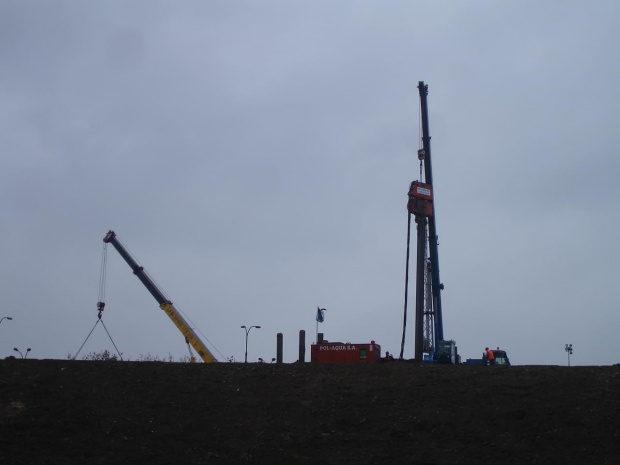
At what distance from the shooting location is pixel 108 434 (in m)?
22.4

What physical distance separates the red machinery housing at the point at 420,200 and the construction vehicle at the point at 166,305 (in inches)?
635

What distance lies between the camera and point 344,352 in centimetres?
3750

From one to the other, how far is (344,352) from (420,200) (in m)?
13.5

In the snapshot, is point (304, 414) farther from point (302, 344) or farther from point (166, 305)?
point (166, 305)

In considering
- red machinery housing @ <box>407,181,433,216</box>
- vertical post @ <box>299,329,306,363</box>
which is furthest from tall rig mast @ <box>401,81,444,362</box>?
vertical post @ <box>299,329,306,363</box>

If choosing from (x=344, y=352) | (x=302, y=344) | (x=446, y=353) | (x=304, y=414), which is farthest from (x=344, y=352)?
(x=304, y=414)

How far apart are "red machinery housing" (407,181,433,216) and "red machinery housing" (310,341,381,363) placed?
11.5 m

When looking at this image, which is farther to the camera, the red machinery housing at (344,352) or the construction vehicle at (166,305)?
the construction vehicle at (166,305)

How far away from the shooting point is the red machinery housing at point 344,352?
3719 cm

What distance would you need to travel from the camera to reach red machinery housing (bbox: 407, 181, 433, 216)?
4612cm

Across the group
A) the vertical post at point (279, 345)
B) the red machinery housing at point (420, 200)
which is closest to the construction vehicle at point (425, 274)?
the red machinery housing at point (420, 200)

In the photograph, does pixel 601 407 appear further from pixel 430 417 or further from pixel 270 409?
pixel 270 409

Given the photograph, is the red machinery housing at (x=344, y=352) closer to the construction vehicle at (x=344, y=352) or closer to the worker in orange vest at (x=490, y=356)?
the construction vehicle at (x=344, y=352)

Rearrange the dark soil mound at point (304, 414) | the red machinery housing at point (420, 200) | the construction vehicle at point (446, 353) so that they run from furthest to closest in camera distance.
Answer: the red machinery housing at point (420, 200) → the construction vehicle at point (446, 353) → the dark soil mound at point (304, 414)
